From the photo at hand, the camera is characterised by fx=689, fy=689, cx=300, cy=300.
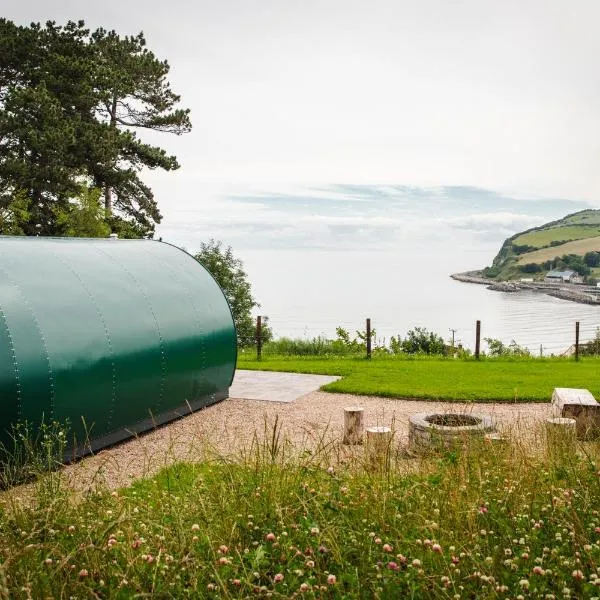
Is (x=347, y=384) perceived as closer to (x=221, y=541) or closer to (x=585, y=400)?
(x=585, y=400)

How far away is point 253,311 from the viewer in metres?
34.0

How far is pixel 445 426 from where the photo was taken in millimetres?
9055

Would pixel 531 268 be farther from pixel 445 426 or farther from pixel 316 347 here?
pixel 445 426

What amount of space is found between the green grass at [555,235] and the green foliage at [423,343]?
96.3 m

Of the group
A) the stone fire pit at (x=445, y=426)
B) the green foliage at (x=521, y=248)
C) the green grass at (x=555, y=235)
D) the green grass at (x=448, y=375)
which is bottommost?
the green grass at (x=448, y=375)

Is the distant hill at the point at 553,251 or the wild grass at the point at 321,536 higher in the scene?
the distant hill at the point at 553,251

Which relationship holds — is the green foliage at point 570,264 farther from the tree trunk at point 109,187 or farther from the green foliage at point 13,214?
the green foliage at point 13,214

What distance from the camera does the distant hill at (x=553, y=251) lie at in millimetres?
101312

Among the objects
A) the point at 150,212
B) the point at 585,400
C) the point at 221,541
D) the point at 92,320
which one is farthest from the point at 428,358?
the point at 150,212

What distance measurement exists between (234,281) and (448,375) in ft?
55.7

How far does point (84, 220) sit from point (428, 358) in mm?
14785

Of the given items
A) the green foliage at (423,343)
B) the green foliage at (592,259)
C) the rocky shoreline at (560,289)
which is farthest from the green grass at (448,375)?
Answer: the green foliage at (592,259)

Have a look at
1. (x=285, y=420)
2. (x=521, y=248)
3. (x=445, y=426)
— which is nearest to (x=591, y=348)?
(x=285, y=420)

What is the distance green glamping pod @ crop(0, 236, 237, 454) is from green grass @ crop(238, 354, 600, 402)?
390cm
